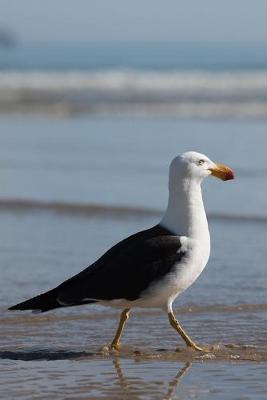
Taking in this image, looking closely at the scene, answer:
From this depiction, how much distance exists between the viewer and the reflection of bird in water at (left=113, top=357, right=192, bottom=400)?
5.34m

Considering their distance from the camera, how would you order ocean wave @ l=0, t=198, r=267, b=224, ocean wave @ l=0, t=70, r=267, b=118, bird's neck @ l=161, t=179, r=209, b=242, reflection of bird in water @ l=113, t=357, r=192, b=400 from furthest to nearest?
ocean wave @ l=0, t=70, r=267, b=118 < ocean wave @ l=0, t=198, r=267, b=224 < bird's neck @ l=161, t=179, r=209, b=242 < reflection of bird in water @ l=113, t=357, r=192, b=400

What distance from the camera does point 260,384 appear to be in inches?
217

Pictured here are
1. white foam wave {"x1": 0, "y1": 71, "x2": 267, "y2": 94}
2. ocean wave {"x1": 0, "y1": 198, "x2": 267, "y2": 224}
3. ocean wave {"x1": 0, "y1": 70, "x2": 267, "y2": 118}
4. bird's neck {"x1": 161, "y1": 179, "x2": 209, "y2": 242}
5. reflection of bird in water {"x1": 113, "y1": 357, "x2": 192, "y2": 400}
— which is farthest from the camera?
white foam wave {"x1": 0, "y1": 71, "x2": 267, "y2": 94}

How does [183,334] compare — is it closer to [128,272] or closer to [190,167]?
[128,272]

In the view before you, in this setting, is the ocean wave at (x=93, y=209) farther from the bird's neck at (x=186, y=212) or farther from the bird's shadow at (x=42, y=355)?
the bird's shadow at (x=42, y=355)

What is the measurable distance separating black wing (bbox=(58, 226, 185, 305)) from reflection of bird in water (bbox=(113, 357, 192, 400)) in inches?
14.3

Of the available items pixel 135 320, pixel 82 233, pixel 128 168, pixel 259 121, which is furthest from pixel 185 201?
pixel 259 121

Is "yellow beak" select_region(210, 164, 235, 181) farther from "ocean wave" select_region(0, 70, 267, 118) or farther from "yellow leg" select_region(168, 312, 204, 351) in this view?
"ocean wave" select_region(0, 70, 267, 118)

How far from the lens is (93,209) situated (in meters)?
11.1

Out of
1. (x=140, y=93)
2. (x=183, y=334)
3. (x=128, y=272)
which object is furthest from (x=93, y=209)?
(x=140, y=93)

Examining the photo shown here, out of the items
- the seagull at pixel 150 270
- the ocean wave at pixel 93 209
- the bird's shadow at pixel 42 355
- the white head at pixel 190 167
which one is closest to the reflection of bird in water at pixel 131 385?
the bird's shadow at pixel 42 355

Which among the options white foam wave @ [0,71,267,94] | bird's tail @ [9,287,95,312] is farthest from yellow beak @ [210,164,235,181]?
white foam wave @ [0,71,267,94]

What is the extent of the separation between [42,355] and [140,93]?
76.6 feet

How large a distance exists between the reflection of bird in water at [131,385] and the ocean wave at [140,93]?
1593cm
